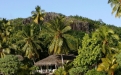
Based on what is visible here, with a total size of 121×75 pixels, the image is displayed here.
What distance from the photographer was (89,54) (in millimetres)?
39781

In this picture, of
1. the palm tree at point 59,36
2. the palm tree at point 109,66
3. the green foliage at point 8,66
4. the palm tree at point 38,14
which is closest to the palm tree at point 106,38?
the palm tree at point 109,66

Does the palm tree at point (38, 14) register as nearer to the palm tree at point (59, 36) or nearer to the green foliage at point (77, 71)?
the palm tree at point (59, 36)

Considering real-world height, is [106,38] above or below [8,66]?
above

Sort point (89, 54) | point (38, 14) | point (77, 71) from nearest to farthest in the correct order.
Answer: point (89, 54) → point (77, 71) → point (38, 14)

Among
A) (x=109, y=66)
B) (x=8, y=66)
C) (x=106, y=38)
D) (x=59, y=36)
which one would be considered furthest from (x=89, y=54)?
(x=8, y=66)

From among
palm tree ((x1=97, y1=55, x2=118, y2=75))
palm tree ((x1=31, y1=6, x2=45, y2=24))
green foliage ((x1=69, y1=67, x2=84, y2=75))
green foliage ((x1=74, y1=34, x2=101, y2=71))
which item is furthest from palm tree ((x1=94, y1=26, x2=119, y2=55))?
palm tree ((x1=31, y1=6, x2=45, y2=24))

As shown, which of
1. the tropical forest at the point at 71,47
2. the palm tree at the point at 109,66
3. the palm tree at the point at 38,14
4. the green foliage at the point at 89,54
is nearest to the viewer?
the palm tree at the point at 109,66

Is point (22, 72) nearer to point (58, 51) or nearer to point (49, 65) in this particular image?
point (58, 51)

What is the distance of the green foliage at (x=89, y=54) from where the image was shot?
3969 centimetres

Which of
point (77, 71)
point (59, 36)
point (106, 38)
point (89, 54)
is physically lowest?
point (77, 71)

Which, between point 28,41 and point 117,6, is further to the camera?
point 28,41

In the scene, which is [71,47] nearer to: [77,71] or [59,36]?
[59,36]

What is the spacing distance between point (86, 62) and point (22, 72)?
8061 millimetres

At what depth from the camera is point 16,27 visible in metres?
76.0
